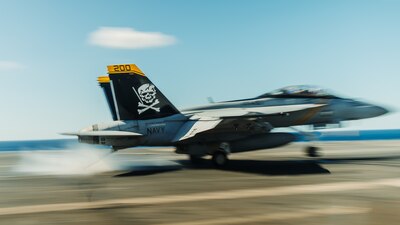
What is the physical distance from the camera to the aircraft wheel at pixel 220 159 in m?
16.9

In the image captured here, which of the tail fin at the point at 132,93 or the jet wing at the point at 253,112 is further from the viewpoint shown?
the tail fin at the point at 132,93

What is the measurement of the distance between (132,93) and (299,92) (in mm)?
7487

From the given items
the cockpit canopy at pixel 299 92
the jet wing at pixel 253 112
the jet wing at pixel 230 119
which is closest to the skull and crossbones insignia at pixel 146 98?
the jet wing at pixel 230 119

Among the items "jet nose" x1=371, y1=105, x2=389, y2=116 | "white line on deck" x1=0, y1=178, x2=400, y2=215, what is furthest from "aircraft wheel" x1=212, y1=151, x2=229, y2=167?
"jet nose" x1=371, y1=105, x2=389, y2=116

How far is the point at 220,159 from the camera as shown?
16906mm

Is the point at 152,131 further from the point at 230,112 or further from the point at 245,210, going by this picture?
the point at 245,210

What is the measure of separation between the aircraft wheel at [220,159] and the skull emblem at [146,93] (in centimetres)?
344

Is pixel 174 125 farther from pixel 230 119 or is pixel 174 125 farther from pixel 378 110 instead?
Answer: pixel 378 110

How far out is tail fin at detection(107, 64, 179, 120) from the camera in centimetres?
1686

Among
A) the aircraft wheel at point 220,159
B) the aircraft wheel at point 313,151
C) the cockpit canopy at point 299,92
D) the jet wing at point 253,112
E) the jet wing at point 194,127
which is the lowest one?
the aircraft wheel at point 313,151

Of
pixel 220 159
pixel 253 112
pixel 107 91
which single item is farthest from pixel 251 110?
pixel 107 91

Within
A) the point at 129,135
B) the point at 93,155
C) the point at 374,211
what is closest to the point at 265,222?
the point at 374,211

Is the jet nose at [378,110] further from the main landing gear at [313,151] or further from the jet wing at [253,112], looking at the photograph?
the jet wing at [253,112]

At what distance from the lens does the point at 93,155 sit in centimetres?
2272
